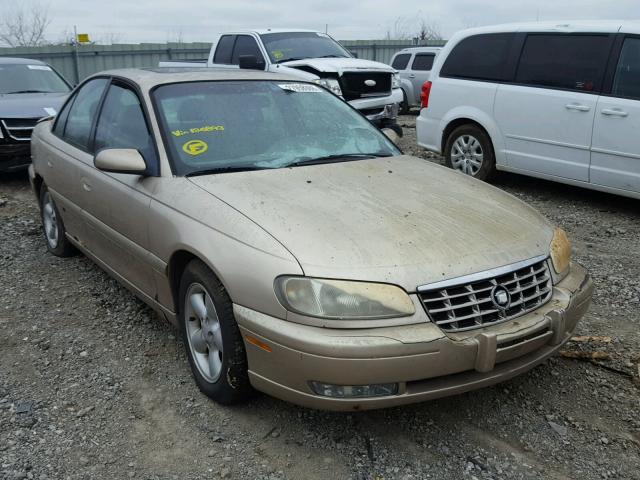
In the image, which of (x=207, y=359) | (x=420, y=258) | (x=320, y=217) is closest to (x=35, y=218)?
(x=207, y=359)

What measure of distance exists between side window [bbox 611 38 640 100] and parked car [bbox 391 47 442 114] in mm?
9701

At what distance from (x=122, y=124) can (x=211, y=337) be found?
1.62m

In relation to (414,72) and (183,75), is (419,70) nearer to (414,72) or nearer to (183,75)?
(414,72)

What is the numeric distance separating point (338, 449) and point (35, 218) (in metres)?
4.95

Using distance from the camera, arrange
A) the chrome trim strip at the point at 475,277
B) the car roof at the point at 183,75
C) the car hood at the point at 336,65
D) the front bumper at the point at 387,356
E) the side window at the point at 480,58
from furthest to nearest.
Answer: the car hood at the point at 336,65, the side window at the point at 480,58, the car roof at the point at 183,75, the chrome trim strip at the point at 475,277, the front bumper at the point at 387,356

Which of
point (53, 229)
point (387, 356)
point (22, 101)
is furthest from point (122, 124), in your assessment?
point (22, 101)

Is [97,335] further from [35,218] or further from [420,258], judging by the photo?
[35,218]

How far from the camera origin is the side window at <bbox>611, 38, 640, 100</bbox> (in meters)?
5.98

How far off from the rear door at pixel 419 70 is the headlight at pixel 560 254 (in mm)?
13044

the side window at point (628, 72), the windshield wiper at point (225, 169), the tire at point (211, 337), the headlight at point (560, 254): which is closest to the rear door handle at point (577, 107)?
the side window at point (628, 72)

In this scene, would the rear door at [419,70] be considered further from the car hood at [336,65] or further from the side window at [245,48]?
the side window at [245,48]

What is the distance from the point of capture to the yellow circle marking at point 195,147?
135 inches

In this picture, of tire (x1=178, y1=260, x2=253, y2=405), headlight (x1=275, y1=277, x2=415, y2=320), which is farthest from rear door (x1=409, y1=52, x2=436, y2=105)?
headlight (x1=275, y1=277, x2=415, y2=320)

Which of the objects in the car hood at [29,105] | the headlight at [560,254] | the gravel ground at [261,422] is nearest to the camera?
the gravel ground at [261,422]
